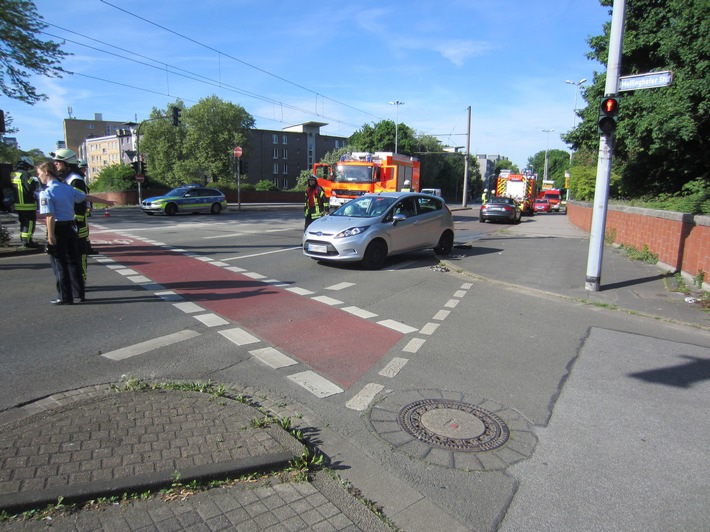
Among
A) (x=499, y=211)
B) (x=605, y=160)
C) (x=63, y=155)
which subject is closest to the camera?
(x=63, y=155)

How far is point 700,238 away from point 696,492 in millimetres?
7508

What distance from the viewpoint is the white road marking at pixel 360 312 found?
21.8ft

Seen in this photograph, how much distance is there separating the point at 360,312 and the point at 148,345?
2874 mm

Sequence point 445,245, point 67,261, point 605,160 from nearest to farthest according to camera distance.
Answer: point 67,261, point 605,160, point 445,245

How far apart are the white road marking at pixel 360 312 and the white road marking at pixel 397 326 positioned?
1.04ft

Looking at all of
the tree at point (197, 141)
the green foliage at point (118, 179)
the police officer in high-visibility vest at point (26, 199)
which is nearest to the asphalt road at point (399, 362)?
the police officer in high-visibility vest at point (26, 199)

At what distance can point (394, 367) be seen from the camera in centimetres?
477

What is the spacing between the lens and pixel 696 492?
2.88 m

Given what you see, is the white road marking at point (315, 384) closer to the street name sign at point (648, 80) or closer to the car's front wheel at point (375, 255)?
the car's front wheel at point (375, 255)

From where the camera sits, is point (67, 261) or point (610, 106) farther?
point (610, 106)

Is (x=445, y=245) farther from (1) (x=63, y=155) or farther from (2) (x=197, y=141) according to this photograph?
(2) (x=197, y=141)

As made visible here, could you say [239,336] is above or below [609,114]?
Answer: below

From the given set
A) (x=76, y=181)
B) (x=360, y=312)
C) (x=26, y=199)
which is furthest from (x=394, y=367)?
(x=26, y=199)

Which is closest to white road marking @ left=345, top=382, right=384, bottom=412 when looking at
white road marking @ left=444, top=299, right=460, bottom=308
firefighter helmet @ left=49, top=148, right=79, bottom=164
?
white road marking @ left=444, top=299, right=460, bottom=308
